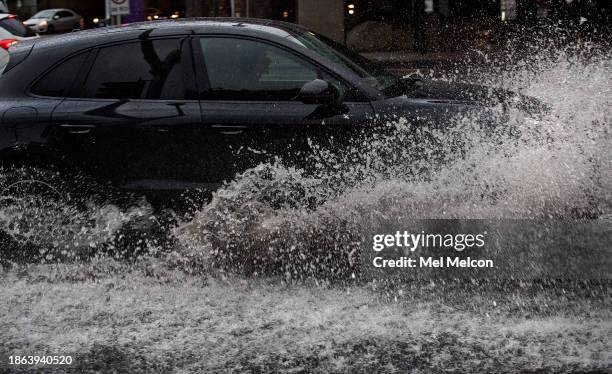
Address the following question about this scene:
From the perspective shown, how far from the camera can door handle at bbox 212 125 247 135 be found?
5.59 m

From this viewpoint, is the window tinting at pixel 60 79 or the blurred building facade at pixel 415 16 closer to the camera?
the window tinting at pixel 60 79

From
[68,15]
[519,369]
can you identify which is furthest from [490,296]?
[68,15]

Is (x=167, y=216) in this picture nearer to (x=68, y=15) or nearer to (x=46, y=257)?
(x=46, y=257)

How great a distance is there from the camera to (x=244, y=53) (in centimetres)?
577

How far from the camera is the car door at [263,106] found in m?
5.53

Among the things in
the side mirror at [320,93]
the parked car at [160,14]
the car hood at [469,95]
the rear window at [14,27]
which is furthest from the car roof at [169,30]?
the parked car at [160,14]

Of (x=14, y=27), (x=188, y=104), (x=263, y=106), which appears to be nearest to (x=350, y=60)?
(x=263, y=106)

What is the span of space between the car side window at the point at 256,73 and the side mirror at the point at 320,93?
19 cm

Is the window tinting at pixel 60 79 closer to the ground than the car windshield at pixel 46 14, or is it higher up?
higher up

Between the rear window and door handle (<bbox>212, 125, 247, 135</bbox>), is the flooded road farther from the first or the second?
the rear window

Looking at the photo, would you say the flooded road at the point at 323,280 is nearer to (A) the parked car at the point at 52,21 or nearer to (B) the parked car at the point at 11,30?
(B) the parked car at the point at 11,30

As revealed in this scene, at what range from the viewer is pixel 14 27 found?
565 inches

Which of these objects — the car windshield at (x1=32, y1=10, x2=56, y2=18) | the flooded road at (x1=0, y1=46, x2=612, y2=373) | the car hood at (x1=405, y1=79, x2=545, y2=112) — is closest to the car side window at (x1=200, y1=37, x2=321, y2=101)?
the flooded road at (x1=0, y1=46, x2=612, y2=373)

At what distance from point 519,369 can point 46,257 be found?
135 inches
